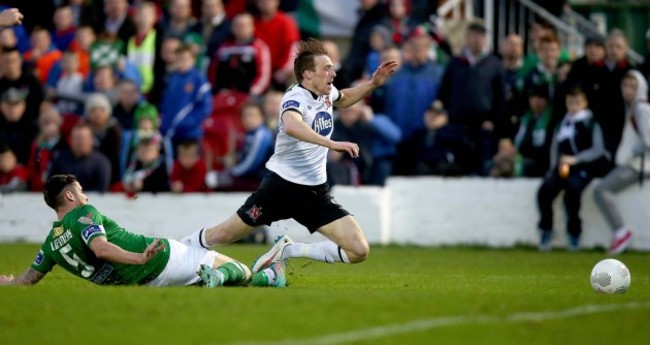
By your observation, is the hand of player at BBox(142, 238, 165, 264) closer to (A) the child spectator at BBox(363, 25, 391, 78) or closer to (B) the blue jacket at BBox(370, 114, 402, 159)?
(B) the blue jacket at BBox(370, 114, 402, 159)

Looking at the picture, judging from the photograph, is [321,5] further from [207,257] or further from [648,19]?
[207,257]

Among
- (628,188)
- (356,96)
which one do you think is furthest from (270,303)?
(628,188)

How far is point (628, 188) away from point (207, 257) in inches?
385

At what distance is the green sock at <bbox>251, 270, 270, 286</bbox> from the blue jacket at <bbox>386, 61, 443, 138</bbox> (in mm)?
9721

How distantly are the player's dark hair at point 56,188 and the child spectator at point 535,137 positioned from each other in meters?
10.7

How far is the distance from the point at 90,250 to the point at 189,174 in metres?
10.3

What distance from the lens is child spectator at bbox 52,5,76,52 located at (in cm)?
2573

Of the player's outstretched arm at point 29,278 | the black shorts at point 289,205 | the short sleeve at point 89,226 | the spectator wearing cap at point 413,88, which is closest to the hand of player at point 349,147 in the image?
the black shorts at point 289,205

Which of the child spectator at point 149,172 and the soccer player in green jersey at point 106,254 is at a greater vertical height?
the soccer player in green jersey at point 106,254

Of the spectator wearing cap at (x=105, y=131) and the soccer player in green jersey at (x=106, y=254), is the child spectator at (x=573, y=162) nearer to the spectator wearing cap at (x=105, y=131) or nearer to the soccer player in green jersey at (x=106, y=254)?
the spectator wearing cap at (x=105, y=131)

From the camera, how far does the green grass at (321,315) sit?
9.20m

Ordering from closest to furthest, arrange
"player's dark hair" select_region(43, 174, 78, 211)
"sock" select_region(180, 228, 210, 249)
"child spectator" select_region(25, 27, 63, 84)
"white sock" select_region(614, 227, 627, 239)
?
"player's dark hair" select_region(43, 174, 78, 211) < "sock" select_region(180, 228, 210, 249) < "white sock" select_region(614, 227, 627, 239) < "child spectator" select_region(25, 27, 63, 84)

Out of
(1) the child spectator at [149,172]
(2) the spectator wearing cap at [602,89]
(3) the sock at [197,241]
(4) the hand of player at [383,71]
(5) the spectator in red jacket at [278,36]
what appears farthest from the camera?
(5) the spectator in red jacket at [278,36]

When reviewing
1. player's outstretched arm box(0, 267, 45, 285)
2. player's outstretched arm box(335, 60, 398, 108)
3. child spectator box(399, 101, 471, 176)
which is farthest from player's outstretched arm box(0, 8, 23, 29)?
child spectator box(399, 101, 471, 176)
